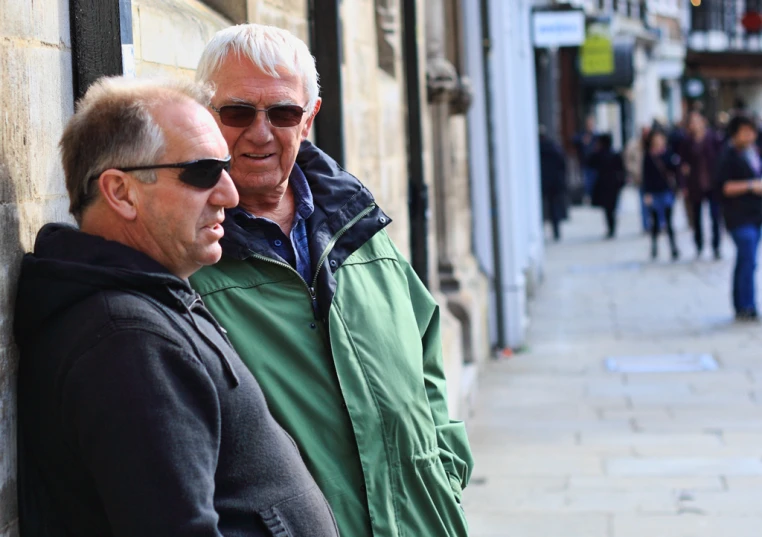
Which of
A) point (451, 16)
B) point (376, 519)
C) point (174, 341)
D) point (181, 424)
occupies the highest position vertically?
point (451, 16)

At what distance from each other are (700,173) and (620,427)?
10390mm

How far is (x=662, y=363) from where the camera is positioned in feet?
31.7

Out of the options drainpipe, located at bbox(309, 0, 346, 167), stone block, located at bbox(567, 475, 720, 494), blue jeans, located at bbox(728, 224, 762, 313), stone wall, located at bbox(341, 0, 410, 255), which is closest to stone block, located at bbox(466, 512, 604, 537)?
stone block, located at bbox(567, 475, 720, 494)

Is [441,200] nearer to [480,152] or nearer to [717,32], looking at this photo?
[480,152]

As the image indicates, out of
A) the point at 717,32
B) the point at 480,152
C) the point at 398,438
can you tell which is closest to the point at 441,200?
the point at 480,152

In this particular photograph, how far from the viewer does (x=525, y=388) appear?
8.82m

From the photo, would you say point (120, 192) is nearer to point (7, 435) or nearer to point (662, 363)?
point (7, 435)

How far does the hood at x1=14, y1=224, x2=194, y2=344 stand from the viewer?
1.92m

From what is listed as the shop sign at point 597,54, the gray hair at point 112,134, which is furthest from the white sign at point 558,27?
the gray hair at point 112,134

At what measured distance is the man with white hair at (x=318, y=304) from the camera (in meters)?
2.53

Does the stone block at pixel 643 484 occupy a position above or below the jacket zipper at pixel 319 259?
below

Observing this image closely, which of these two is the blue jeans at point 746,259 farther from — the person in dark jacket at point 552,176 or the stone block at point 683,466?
the person in dark jacket at point 552,176

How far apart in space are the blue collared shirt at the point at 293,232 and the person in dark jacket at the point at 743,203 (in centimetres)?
879

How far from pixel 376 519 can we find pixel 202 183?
907 millimetres
